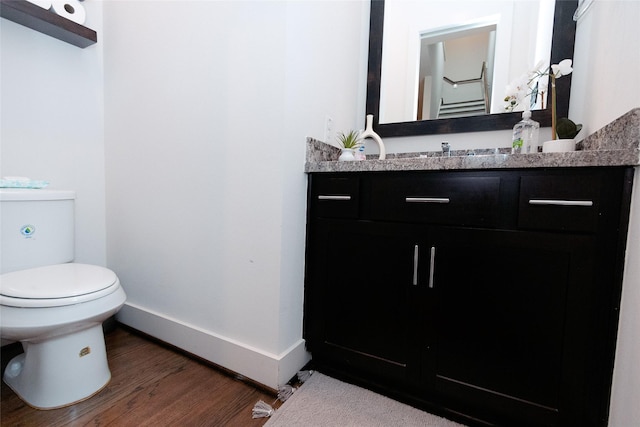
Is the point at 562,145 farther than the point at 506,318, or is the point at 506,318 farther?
the point at 562,145

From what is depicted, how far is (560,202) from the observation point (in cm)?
81

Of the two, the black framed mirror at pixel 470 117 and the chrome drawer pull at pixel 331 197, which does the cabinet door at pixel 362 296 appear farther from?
the black framed mirror at pixel 470 117

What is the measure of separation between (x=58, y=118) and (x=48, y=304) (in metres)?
1.04

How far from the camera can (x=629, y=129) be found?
75cm

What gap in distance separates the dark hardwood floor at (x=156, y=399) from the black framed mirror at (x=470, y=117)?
4.56ft

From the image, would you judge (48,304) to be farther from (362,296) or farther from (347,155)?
(347,155)

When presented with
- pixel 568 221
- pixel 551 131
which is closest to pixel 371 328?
pixel 568 221

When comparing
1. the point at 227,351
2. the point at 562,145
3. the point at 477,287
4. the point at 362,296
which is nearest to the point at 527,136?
the point at 562,145

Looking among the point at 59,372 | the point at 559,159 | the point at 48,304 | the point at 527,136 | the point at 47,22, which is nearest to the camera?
the point at 559,159

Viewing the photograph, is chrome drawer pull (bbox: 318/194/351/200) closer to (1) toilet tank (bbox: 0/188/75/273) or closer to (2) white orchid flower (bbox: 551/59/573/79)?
(2) white orchid flower (bbox: 551/59/573/79)

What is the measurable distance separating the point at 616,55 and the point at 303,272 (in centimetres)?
129

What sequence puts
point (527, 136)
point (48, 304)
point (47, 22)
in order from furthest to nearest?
1. point (47, 22)
2. point (527, 136)
3. point (48, 304)

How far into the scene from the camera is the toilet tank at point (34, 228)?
1.13m

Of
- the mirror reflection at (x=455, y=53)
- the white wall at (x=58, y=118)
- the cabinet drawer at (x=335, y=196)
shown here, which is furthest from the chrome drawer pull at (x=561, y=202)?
the white wall at (x=58, y=118)
